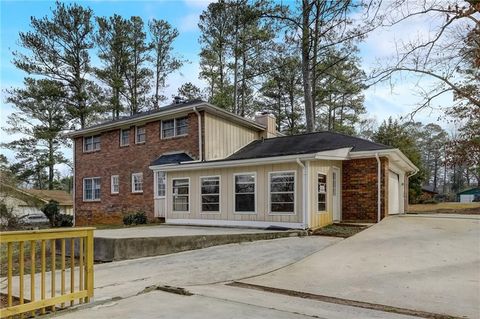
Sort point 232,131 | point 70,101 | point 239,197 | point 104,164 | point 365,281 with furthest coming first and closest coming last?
point 70,101 → point 104,164 → point 232,131 → point 239,197 → point 365,281

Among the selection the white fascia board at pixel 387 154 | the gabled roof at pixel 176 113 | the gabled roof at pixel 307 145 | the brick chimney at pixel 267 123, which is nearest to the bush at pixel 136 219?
the gabled roof at pixel 176 113

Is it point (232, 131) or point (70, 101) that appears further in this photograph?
point (70, 101)

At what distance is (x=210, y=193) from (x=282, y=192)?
3.30 meters

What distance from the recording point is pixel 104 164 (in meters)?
22.1

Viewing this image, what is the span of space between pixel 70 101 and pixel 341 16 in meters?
29.1

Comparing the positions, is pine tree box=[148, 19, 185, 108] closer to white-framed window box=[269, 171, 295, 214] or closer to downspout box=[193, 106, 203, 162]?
downspout box=[193, 106, 203, 162]

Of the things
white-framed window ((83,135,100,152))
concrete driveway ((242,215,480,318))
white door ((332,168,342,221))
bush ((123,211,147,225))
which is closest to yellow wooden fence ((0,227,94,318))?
concrete driveway ((242,215,480,318))

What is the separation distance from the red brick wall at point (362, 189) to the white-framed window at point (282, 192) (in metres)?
2.62

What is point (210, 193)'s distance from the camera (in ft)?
49.4

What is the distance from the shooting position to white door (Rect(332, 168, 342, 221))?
1394cm

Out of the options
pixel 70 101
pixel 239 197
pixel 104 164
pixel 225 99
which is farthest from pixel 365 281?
pixel 70 101

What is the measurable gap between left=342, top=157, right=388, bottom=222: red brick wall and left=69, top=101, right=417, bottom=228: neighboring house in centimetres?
4

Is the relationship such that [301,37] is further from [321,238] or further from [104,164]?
[104,164]

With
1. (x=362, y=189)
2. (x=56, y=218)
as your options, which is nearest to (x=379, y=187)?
(x=362, y=189)
